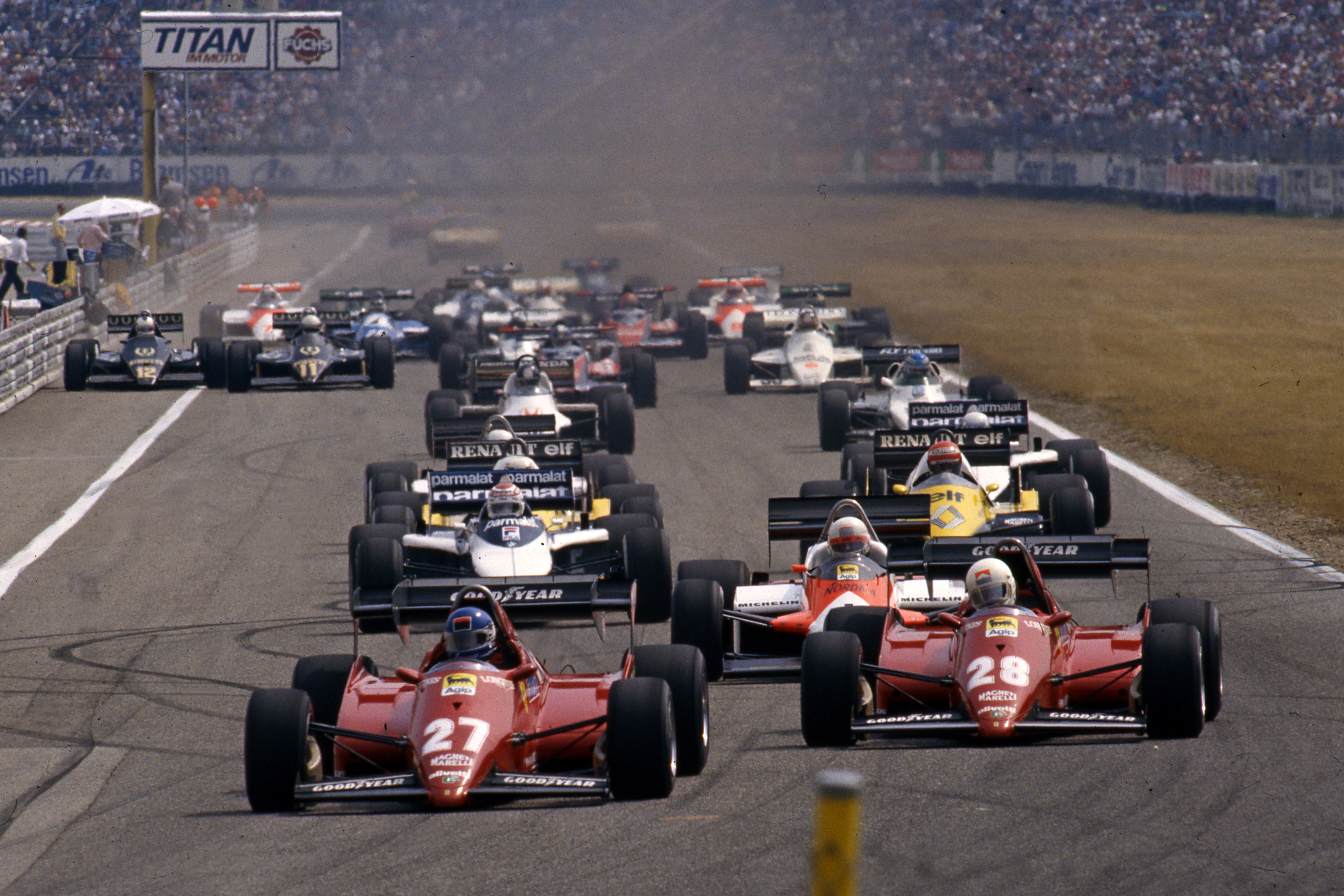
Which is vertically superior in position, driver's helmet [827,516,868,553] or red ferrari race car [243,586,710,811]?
driver's helmet [827,516,868,553]

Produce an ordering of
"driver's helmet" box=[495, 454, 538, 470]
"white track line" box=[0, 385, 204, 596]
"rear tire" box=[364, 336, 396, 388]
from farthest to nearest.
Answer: "rear tire" box=[364, 336, 396, 388]
"white track line" box=[0, 385, 204, 596]
"driver's helmet" box=[495, 454, 538, 470]

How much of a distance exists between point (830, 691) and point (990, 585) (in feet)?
4.17

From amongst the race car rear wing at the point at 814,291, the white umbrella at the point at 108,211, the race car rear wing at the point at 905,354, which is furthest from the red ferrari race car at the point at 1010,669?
the white umbrella at the point at 108,211

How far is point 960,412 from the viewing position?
18094mm

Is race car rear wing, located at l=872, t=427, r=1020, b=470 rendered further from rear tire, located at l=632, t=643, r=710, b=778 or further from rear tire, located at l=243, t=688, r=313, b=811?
rear tire, located at l=243, t=688, r=313, b=811

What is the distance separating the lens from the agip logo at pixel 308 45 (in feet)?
146

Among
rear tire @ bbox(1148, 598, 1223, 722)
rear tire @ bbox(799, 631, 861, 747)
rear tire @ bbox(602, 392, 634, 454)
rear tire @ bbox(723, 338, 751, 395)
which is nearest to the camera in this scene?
rear tire @ bbox(799, 631, 861, 747)

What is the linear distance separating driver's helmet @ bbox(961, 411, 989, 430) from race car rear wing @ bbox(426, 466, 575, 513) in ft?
14.8

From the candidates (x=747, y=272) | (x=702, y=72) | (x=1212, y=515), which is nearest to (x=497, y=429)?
(x=1212, y=515)

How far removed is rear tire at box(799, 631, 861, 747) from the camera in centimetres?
961

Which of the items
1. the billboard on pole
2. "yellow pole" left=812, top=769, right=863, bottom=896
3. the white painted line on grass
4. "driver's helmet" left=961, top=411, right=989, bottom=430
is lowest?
the white painted line on grass

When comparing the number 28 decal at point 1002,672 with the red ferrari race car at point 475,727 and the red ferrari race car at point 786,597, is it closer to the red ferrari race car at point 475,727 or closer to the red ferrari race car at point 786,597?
the red ferrari race car at point 786,597

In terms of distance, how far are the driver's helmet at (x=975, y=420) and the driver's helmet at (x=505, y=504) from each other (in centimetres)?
506

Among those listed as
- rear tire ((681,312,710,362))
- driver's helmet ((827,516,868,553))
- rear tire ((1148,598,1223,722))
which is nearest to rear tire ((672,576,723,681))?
driver's helmet ((827,516,868,553))
